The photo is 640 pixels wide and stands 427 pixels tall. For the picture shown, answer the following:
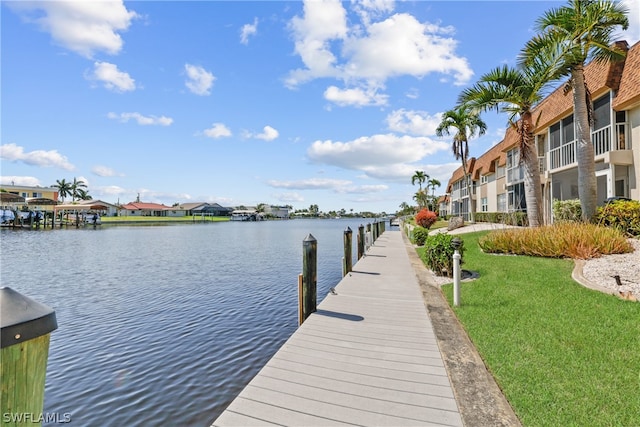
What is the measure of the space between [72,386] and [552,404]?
23.1 feet

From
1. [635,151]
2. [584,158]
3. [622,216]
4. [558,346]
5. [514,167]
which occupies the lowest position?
[558,346]

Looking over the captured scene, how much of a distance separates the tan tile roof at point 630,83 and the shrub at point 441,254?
31.2 ft

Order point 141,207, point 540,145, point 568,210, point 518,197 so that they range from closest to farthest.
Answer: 1. point 568,210
2. point 540,145
3. point 518,197
4. point 141,207

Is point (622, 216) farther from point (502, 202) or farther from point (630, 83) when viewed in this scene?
point (502, 202)

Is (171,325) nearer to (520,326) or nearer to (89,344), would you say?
(89,344)

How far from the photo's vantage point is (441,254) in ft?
35.9

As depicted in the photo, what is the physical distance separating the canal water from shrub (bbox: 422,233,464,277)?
3.95 m

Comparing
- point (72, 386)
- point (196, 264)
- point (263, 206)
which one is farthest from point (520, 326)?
point (263, 206)

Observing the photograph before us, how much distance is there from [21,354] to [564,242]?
40.2ft

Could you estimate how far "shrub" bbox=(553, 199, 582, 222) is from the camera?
572 inches

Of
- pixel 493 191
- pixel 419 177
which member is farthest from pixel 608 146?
pixel 419 177

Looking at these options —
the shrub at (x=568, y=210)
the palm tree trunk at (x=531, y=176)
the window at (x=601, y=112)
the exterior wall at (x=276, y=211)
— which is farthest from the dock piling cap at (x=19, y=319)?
the exterior wall at (x=276, y=211)

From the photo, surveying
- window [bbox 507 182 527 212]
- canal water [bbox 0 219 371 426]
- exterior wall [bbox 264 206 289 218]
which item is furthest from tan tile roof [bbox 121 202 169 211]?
window [bbox 507 182 527 212]

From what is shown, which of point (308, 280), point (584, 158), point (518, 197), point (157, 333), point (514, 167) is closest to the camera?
point (308, 280)
